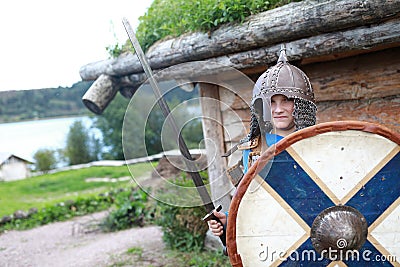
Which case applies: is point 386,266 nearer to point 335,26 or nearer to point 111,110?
point 335,26

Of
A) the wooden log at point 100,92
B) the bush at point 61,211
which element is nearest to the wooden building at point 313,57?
the wooden log at point 100,92

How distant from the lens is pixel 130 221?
5.80m

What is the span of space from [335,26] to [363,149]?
784 mm

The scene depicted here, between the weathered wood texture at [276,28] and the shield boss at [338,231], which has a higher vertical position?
the weathered wood texture at [276,28]

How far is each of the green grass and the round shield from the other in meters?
6.21

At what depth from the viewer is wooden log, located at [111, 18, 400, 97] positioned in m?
2.04

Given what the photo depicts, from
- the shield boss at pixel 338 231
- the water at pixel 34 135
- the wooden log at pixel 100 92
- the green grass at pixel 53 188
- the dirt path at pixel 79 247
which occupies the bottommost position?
the dirt path at pixel 79 247

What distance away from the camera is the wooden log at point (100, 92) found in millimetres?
3953

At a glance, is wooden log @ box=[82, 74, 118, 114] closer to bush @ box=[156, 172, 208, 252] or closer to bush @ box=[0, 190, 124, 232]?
bush @ box=[156, 172, 208, 252]

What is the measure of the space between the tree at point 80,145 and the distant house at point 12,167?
4.14 feet

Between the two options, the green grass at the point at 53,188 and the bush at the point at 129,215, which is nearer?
the bush at the point at 129,215

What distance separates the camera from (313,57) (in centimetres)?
244

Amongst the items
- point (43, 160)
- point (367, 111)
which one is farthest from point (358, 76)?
point (43, 160)

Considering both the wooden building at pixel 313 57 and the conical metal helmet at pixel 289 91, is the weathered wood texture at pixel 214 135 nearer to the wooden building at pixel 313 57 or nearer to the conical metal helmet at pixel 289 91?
the wooden building at pixel 313 57
